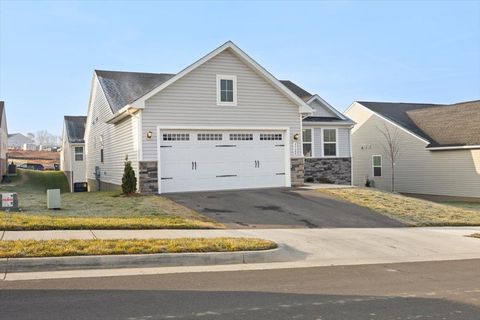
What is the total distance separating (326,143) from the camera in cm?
2861

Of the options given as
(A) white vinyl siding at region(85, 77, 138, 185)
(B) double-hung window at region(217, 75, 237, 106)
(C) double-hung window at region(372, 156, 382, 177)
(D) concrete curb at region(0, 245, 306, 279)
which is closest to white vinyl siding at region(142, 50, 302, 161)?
(B) double-hung window at region(217, 75, 237, 106)

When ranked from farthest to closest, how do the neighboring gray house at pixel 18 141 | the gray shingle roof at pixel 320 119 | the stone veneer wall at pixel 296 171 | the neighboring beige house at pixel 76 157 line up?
the neighboring gray house at pixel 18 141, the neighboring beige house at pixel 76 157, the gray shingle roof at pixel 320 119, the stone veneer wall at pixel 296 171

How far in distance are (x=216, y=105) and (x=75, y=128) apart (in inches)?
1000

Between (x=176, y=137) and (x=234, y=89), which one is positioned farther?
(x=234, y=89)

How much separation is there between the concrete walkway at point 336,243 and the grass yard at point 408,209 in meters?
2.20

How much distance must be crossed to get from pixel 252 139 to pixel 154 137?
14.5ft

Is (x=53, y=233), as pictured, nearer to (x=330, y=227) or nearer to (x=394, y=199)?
(x=330, y=227)

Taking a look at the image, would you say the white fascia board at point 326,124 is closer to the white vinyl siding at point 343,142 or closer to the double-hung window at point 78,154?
the white vinyl siding at point 343,142

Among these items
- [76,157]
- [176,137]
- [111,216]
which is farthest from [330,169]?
[76,157]

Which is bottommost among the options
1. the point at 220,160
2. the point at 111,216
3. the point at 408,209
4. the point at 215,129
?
the point at 408,209

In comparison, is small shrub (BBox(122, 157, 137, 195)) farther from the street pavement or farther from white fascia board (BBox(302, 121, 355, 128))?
white fascia board (BBox(302, 121, 355, 128))

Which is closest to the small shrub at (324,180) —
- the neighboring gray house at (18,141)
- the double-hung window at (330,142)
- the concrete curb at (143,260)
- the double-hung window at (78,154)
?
the double-hung window at (330,142)

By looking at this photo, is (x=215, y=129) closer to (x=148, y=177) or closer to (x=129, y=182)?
(x=148, y=177)

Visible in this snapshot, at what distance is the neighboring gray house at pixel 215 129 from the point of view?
19.2 metres
